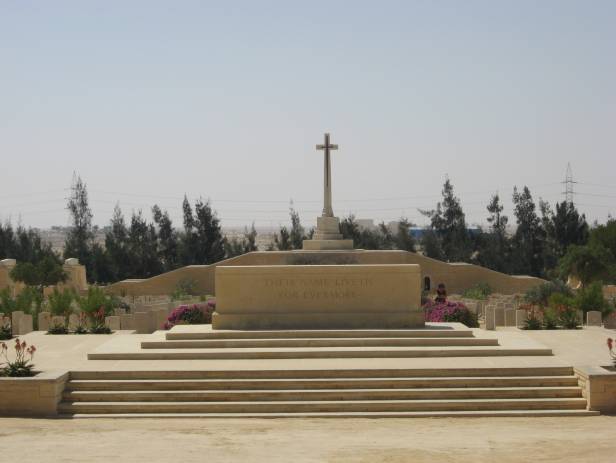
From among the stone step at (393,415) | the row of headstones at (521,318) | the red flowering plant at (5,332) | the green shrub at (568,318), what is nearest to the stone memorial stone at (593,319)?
the row of headstones at (521,318)

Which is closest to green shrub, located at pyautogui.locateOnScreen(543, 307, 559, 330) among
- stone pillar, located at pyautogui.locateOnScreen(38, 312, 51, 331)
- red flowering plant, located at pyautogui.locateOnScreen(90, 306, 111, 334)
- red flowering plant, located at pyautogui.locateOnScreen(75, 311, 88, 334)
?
red flowering plant, located at pyautogui.locateOnScreen(90, 306, 111, 334)

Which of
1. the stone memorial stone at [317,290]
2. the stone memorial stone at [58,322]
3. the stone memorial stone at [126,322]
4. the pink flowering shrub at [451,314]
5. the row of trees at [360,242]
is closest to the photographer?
the stone memorial stone at [317,290]

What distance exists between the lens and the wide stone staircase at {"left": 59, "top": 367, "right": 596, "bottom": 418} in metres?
14.4

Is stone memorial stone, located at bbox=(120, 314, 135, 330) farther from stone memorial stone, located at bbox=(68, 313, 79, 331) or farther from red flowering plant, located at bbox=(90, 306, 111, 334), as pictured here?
stone memorial stone, located at bbox=(68, 313, 79, 331)

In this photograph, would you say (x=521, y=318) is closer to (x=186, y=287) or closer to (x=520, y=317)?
(x=520, y=317)

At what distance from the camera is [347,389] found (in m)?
14.9

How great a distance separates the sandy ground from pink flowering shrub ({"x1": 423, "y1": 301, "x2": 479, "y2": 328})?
7.94 metres

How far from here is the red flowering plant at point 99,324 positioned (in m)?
22.0

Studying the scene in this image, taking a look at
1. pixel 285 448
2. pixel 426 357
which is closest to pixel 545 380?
pixel 426 357

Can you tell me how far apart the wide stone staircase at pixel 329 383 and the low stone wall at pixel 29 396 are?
9.5 inches

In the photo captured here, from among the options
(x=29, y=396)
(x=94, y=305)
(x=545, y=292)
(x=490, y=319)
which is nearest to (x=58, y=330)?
(x=94, y=305)

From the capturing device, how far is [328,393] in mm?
14711

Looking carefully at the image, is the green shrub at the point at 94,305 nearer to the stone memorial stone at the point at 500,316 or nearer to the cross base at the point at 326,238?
the cross base at the point at 326,238

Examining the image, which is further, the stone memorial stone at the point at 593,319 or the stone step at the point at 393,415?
the stone memorial stone at the point at 593,319
